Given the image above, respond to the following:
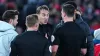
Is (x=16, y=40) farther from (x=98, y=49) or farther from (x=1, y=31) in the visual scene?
(x=98, y=49)

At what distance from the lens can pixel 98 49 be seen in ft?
29.6

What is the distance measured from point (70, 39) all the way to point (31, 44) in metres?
0.77

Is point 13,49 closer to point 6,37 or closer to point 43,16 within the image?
point 6,37

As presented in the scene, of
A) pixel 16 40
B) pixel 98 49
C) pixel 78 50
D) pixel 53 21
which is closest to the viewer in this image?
pixel 16 40

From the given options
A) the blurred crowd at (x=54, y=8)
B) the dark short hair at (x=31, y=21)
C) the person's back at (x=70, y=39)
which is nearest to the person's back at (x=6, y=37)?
the dark short hair at (x=31, y=21)

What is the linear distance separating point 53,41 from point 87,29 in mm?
862

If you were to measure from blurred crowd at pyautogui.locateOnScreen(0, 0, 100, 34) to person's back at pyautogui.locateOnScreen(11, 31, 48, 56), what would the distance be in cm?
714

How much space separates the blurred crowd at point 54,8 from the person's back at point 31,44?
714 cm

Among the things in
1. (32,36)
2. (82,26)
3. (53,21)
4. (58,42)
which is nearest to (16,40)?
(32,36)

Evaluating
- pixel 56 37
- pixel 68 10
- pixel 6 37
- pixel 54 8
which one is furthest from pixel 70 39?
pixel 54 8

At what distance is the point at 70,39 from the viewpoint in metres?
8.22

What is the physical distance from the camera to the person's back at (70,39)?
820cm

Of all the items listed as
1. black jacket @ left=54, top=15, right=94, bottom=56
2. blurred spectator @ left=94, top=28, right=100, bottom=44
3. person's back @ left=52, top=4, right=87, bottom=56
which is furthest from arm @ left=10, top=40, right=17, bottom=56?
blurred spectator @ left=94, top=28, right=100, bottom=44

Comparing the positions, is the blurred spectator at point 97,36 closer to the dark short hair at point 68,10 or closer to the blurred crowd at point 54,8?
the dark short hair at point 68,10
